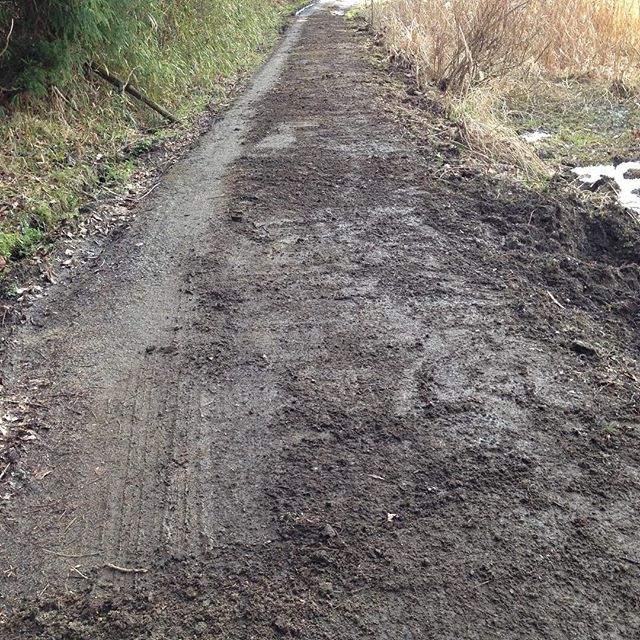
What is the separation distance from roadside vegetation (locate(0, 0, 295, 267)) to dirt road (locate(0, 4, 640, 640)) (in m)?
0.74

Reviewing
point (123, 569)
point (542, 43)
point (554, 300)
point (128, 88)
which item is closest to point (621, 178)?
point (554, 300)

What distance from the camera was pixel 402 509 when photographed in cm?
218

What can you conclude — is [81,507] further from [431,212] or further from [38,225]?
[431,212]

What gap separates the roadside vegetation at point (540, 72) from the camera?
6410 millimetres

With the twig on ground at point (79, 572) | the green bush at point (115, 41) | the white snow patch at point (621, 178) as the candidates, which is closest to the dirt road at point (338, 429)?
the twig on ground at point (79, 572)

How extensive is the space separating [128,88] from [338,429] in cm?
557

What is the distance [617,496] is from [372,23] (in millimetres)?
15056

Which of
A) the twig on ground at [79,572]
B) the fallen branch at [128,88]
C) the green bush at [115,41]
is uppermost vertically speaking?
the green bush at [115,41]

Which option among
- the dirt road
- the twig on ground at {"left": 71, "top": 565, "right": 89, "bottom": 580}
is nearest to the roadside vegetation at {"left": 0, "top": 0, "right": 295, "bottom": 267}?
the dirt road

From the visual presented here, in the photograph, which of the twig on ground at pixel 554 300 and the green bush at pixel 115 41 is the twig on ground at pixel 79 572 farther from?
the green bush at pixel 115 41

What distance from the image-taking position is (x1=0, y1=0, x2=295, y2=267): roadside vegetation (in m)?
4.69

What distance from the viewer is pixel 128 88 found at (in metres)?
6.79

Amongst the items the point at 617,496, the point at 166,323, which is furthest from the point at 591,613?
the point at 166,323

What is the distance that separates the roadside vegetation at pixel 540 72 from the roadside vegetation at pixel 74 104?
10.1 ft
